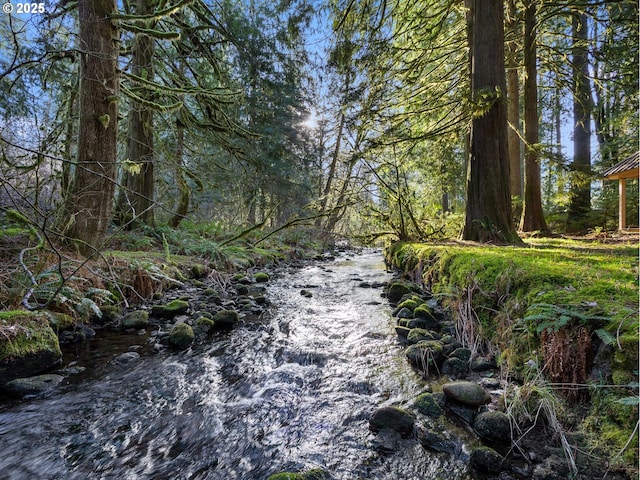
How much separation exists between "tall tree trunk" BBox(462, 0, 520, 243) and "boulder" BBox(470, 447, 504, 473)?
453 centimetres

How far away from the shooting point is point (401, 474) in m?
1.74

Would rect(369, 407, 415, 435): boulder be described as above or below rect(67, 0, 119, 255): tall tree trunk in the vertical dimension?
below

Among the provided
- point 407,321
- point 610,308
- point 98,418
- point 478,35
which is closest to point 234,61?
point 478,35

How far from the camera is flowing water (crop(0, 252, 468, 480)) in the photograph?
182 centimetres

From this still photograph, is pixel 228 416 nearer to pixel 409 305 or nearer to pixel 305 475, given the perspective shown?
pixel 305 475

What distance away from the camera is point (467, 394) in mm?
2203

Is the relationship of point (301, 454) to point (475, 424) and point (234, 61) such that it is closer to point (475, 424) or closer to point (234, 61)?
point (475, 424)

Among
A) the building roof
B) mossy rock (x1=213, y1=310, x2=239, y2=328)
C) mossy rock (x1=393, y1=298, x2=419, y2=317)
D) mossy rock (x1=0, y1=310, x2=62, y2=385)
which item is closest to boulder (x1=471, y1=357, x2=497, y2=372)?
mossy rock (x1=393, y1=298, x2=419, y2=317)

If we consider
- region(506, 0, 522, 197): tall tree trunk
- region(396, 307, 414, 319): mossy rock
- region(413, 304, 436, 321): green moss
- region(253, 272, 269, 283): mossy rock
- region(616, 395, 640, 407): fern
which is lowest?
region(396, 307, 414, 319): mossy rock

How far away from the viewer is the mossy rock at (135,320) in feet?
12.7

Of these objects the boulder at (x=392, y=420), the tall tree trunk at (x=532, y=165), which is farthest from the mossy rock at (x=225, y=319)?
the tall tree trunk at (x=532, y=165)

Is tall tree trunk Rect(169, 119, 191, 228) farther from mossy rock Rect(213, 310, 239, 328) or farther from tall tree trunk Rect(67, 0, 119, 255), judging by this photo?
mossy rock Rect(213, 310, 239, 328)

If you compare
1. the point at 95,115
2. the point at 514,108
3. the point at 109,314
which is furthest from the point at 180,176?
the point at 514,108

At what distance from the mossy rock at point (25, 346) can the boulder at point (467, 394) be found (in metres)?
3.45
